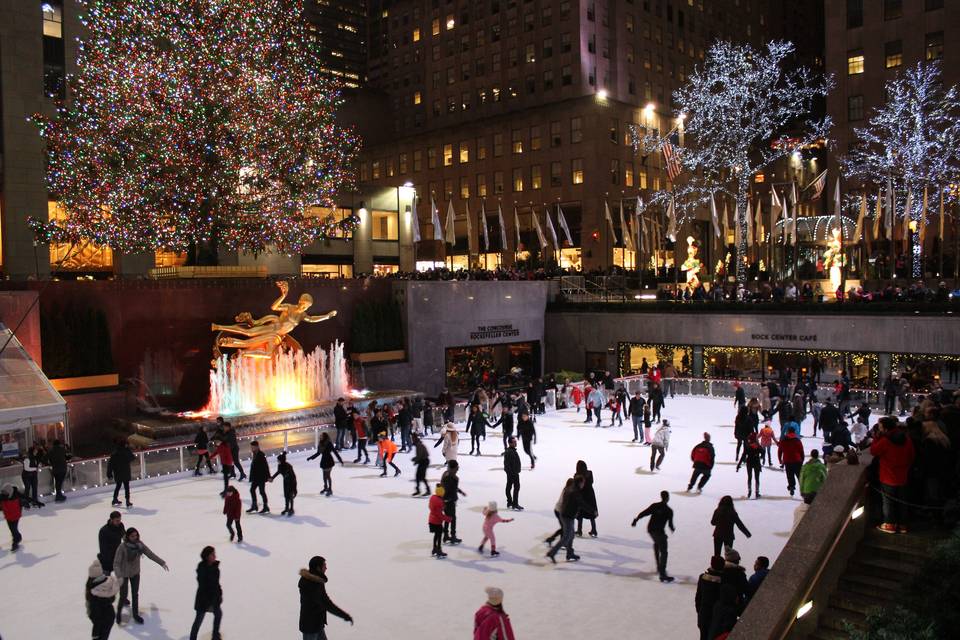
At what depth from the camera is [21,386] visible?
17.7 meters

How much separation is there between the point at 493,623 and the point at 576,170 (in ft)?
168

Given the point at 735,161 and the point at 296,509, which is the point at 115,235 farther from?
the point at 735,161

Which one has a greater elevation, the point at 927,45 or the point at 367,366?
the point at 927,45

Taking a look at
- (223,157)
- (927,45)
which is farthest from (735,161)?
(223,157)

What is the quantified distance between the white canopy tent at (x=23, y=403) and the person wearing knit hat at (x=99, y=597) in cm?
1054

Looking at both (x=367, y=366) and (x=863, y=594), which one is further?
(x=367, y=366)

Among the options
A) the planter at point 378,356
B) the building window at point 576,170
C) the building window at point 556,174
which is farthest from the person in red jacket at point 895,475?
the building window at point 556,174

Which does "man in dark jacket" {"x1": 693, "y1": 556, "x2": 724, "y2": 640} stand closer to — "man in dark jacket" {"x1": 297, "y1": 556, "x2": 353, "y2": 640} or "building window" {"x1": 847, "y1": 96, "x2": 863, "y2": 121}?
"man in dark jacket" {"x1": 297, "y1": 556, "x2": 353, "y2": 640}

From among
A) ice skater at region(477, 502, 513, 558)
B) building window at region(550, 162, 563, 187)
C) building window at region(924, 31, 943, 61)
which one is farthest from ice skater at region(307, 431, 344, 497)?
building window at region(924, 31, 943, 61)

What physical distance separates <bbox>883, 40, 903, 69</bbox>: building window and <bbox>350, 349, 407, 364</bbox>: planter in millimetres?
35801

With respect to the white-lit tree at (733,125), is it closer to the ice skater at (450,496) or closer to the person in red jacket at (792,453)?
the person in red jacket at (792,453)

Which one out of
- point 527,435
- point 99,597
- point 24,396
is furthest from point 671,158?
point 99,597

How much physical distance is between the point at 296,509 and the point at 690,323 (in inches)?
963

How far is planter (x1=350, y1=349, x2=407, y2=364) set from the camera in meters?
29.2
